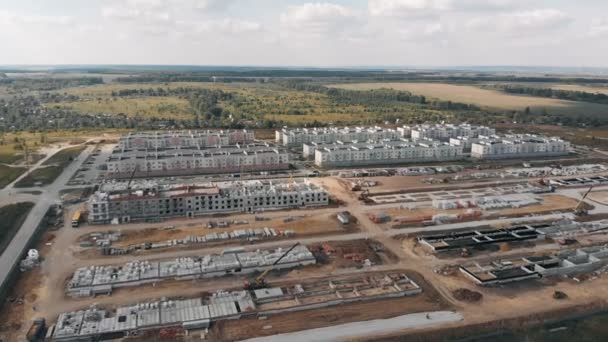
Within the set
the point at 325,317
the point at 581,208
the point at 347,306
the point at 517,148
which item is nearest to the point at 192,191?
the point at 347,306

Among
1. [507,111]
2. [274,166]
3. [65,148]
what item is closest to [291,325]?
[274,166]

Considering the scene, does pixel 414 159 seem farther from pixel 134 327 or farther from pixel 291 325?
pixel 134 327

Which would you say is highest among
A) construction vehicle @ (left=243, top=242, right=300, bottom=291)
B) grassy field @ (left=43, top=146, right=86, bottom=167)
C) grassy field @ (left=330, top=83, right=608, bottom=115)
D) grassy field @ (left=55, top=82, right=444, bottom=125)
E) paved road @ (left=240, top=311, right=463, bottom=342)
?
grassy field @ (left=330, top=83, right=608, bottom=115)

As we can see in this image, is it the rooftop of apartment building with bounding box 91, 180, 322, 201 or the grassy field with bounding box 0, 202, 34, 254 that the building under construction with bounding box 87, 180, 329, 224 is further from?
the grassy field with bounding box 0, 202, 34, 254

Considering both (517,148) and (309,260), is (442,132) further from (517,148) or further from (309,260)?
(309,260)

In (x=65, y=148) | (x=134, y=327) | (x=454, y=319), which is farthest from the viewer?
(x=65, y=148)

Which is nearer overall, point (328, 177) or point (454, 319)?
point (454, 319)

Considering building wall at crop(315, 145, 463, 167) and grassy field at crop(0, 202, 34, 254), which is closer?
grassy field at crop(0, 202, 34, 254)

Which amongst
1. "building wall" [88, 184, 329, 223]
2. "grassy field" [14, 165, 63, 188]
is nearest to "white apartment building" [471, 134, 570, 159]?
"building wall" [88, 184, 329, 223]
